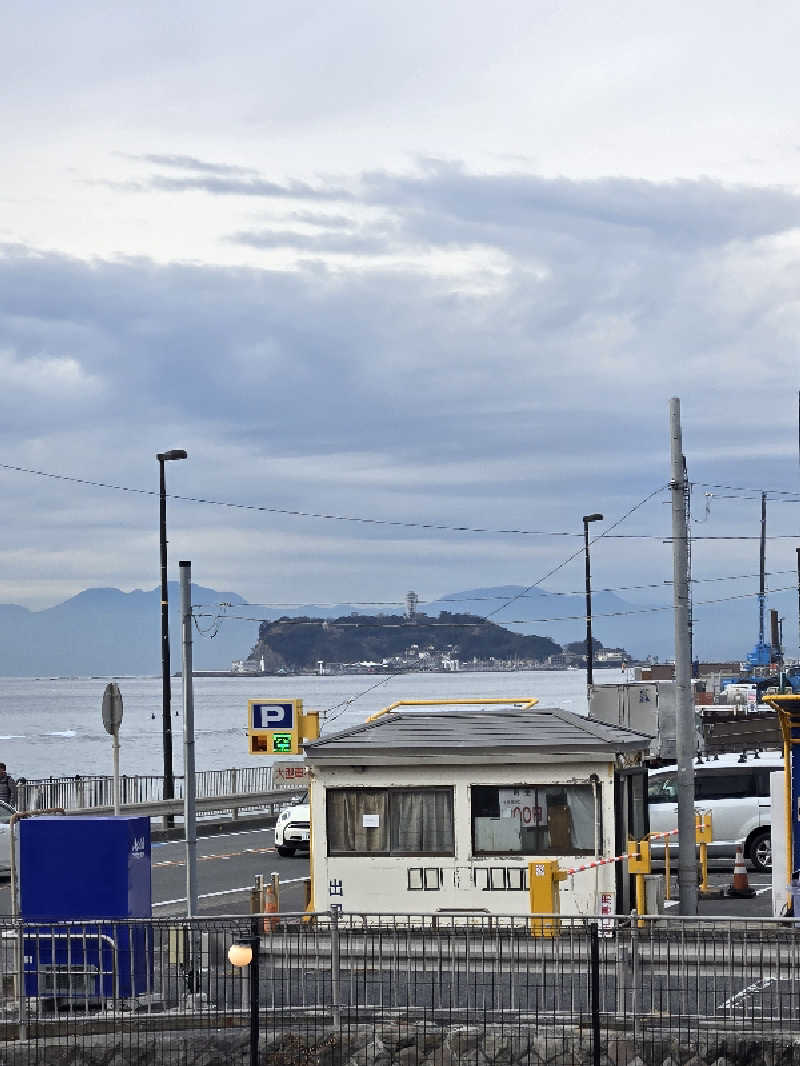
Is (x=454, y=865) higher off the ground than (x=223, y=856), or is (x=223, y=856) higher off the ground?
(x=454, y=865)

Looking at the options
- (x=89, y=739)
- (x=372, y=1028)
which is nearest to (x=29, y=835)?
(x=372, y=1028)

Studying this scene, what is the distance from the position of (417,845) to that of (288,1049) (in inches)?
264

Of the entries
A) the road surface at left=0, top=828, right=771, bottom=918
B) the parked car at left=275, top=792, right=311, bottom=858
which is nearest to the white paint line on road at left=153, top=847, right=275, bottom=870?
the road surface at left=0, top=828, right=771, bottom=918

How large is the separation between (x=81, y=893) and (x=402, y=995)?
3.25m

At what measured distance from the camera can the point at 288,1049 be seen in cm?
1403

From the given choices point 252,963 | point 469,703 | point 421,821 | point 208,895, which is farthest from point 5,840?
point 252,963

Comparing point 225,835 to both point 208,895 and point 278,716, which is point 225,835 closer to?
point 208,895

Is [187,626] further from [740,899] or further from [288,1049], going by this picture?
[740,899]

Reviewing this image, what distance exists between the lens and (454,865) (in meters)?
20.5

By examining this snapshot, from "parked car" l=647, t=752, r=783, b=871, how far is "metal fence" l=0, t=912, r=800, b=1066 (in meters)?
15.4

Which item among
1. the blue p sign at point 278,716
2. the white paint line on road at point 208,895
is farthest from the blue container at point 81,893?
the white paint line on road at point 208,895

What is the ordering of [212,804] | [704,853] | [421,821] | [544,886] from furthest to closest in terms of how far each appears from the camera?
[212,804] → [704,853] → [421,821] → [544,886]

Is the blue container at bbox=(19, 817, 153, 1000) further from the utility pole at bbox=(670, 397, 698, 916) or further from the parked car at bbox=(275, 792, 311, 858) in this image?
the parked car at bbox=(275, 792, 311, 858)

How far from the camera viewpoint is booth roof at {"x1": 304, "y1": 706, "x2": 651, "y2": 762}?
20375 millimetres
